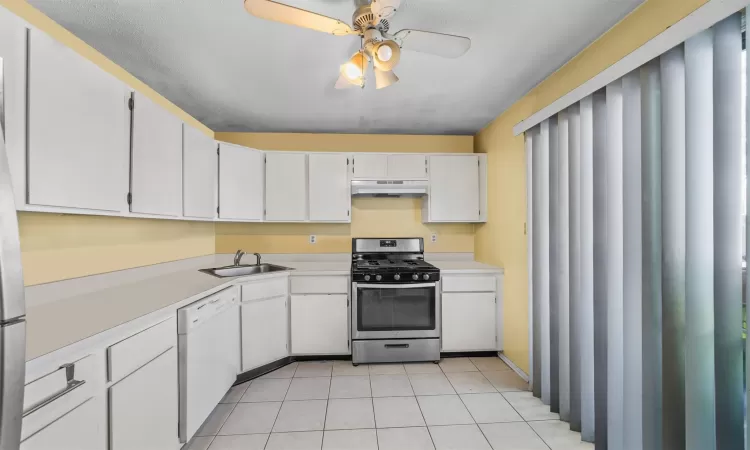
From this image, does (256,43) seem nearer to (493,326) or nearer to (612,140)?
(612,140)

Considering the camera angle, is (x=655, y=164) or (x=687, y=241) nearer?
(x=687, y=241)

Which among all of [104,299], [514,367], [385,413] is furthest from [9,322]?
[514,367]

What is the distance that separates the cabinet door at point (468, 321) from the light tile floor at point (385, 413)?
238mm

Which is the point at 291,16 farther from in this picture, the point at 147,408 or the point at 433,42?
the point at 147,408

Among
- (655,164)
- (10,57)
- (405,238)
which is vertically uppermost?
(10,57)

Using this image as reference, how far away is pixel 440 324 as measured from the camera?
3225mm

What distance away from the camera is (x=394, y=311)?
3164mm

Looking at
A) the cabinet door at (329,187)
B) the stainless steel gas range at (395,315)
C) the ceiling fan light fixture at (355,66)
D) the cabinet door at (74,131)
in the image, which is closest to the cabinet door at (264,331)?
the stainless steel gas range at (395,315)

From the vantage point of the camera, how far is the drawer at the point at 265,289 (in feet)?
9.17

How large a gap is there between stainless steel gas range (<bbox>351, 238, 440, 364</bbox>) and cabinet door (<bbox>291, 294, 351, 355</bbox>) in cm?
14

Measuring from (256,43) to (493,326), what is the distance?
311 cm

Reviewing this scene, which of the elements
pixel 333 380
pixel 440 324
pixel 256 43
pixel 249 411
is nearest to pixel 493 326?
pixel 440 324

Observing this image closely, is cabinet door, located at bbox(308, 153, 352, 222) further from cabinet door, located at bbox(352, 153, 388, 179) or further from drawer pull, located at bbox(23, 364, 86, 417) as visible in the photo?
drawer pull, located at bbox(23, 364, 86, 417)

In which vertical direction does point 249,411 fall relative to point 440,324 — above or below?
below
